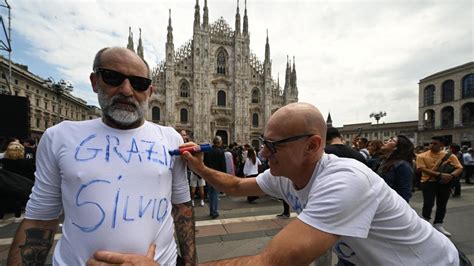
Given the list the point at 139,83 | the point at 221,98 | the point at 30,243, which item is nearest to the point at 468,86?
the point at 221,98

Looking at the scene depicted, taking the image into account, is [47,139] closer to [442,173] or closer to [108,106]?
[108,106]

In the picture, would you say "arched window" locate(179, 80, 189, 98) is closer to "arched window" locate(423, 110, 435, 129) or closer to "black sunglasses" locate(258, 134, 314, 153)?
"black sunglasses" locate(258, 134, 314, 153)

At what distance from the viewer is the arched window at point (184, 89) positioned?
3158 centimetres

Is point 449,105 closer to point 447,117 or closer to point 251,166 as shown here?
point 447,117

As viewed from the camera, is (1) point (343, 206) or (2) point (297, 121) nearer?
(1) point (343, 206)

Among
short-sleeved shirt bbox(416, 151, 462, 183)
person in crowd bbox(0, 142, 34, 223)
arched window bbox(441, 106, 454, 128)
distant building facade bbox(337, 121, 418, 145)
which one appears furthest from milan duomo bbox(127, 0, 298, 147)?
short-sleeved shirt bbox(416, 151, 462, 183)

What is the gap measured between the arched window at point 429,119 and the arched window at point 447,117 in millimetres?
1726

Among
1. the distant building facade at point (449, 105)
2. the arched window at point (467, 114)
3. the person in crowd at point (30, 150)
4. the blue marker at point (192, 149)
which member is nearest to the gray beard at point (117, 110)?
the blue marker at point (192, 149)

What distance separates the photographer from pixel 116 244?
1036 mm

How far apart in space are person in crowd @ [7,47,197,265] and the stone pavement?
8.06 ft

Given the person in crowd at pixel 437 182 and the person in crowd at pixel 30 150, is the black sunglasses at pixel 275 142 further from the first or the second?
the person in crowd at pixel 30 150

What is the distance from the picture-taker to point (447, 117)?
3331 centimetres

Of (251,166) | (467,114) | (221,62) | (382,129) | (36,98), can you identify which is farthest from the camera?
(382,129)

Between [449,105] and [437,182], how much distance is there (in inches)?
1542
